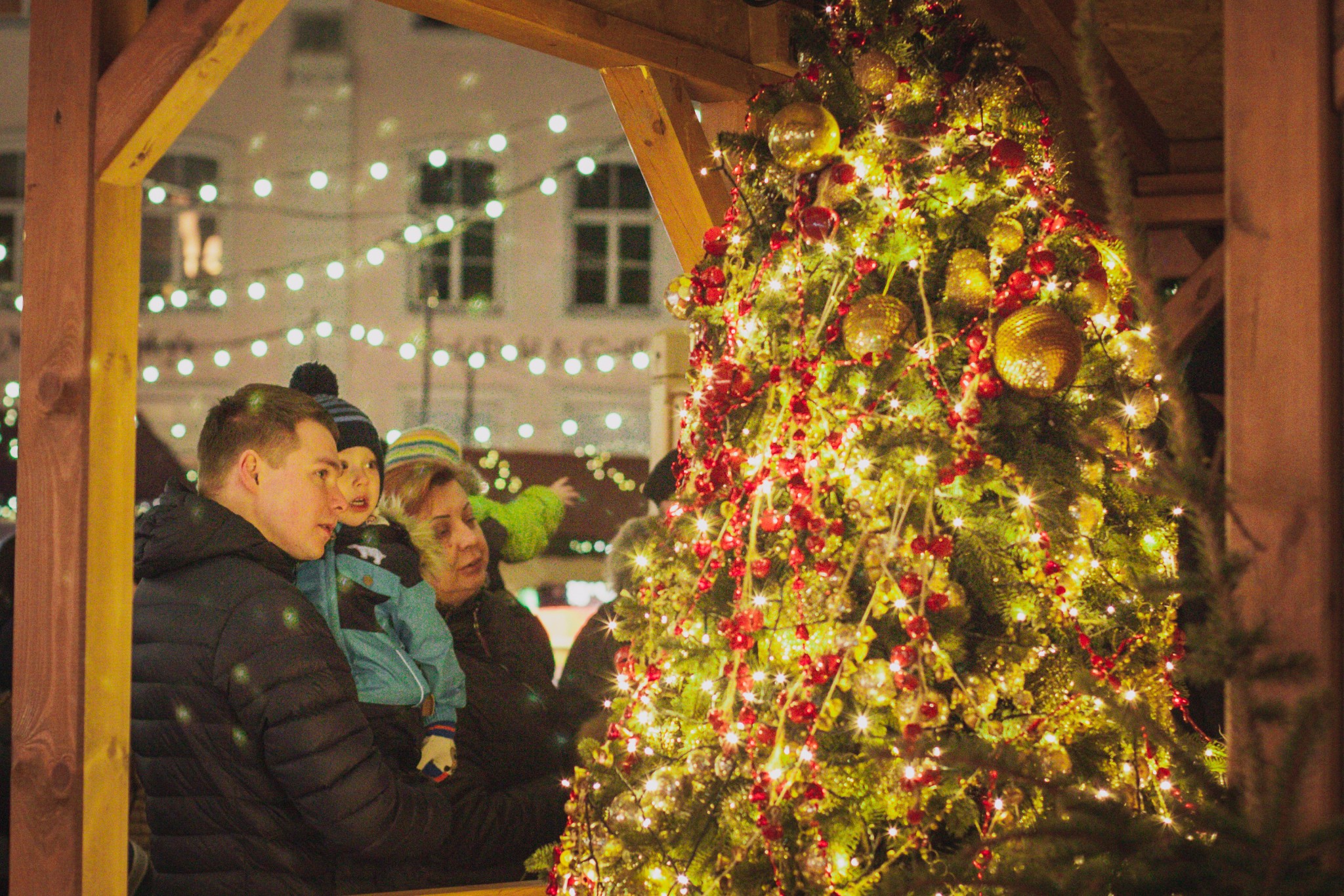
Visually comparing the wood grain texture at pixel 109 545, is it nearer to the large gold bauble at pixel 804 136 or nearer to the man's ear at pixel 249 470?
the man's ear at pixel 249 470

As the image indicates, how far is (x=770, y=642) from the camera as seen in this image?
236 cm

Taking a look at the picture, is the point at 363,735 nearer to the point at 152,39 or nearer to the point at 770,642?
the point at 770,642

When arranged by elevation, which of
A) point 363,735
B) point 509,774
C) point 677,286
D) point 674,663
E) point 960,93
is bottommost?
point 509,774

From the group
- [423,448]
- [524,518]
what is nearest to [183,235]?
[524,518]

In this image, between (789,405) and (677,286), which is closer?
(789,405)

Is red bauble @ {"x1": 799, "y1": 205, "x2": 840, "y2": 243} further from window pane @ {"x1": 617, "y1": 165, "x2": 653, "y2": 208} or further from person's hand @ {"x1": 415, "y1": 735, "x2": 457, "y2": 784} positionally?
window pane @ {"x1": 617, "y1": 165, "x2": 653, "y2": 208}

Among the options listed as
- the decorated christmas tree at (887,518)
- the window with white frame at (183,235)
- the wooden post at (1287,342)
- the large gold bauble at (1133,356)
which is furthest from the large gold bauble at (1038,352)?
the window with white frame at (183,235)

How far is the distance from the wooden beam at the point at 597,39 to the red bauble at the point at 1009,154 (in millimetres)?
1179

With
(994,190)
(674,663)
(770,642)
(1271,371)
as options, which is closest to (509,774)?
(674,663)

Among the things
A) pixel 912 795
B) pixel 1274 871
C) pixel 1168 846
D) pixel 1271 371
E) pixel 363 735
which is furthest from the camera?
pixel 363 735

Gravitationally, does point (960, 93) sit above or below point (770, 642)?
above

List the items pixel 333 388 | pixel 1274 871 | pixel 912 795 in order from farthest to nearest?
pixel 333 388
pixel 912 795
pixel 1274 871

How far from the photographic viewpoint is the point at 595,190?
11680mm

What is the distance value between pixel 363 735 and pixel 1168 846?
179 centimetres
